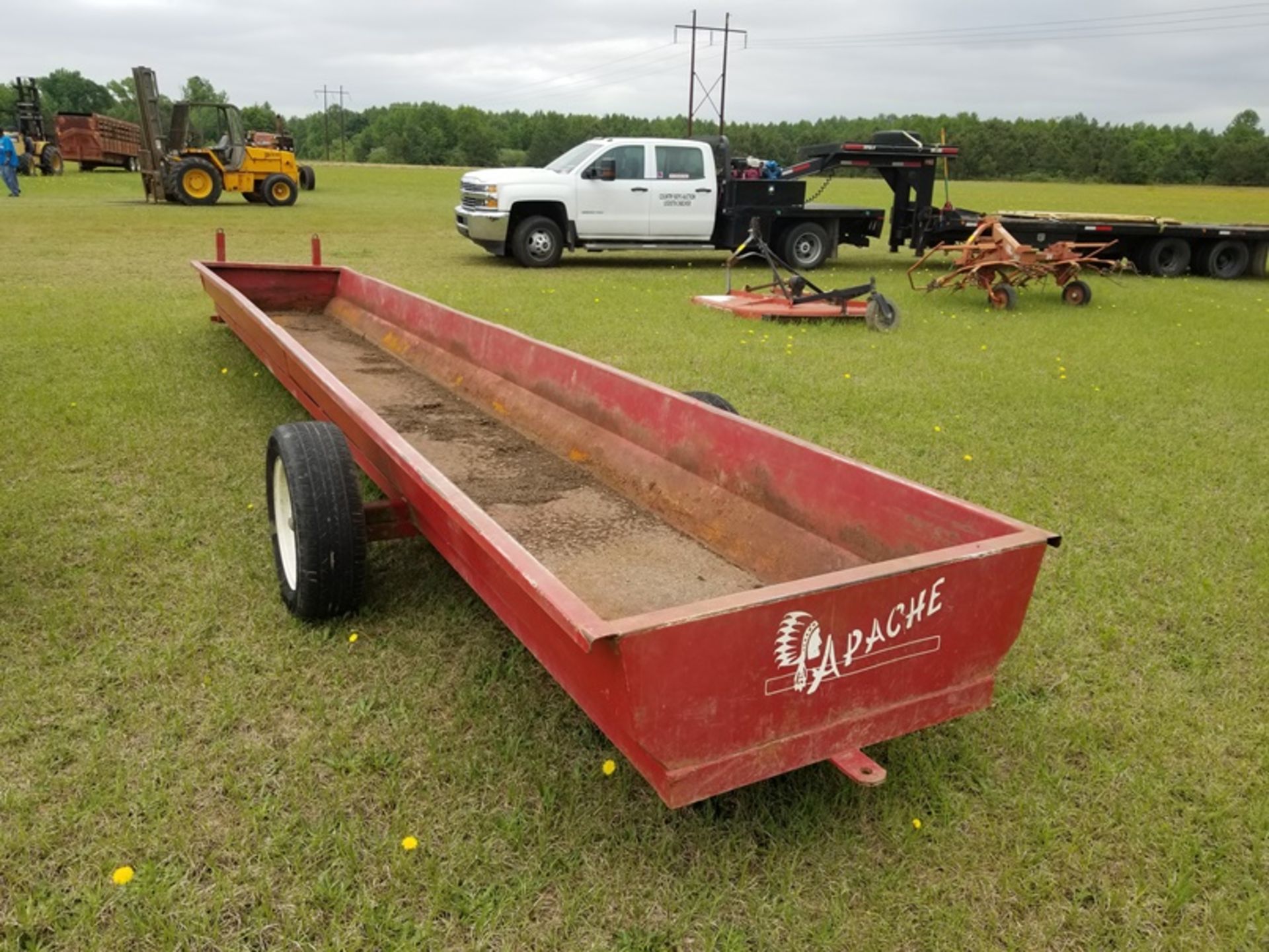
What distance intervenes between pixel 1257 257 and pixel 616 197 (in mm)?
10684

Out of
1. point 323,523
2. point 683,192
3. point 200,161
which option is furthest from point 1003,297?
point 200,161

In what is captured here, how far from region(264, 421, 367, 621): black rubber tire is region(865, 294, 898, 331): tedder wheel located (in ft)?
22.8

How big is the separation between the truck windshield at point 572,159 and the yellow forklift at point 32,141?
929 inches

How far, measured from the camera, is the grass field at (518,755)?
2131mm

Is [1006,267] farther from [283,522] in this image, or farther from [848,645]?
[848,645]

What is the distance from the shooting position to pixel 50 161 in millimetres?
29750

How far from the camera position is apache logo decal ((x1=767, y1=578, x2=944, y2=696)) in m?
2.03

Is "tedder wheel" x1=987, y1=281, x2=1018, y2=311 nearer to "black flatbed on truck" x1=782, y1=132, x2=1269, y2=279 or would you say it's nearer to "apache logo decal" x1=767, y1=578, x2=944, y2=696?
"black flatbed on truck" x1=782, y1=132, x2=1269, y2=279

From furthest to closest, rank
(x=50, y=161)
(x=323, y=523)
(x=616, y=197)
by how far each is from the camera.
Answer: (x=50, y=161) < (x=616, y=197) < (x=323, y=523)

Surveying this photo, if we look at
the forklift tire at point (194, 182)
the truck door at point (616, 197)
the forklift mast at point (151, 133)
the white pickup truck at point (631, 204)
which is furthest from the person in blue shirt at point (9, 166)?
the truck door at point (616, 197)

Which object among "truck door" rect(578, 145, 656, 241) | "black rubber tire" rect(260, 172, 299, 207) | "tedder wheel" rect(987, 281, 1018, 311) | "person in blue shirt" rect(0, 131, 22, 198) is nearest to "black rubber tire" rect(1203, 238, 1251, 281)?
"tedder wheel" rect(987, 281, 1018, 311)

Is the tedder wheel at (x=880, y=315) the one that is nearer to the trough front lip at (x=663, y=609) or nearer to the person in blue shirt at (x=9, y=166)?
the trough front lip at (x=663, y=609)

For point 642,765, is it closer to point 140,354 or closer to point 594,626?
point 594,626

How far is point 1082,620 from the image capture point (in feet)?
11.4
